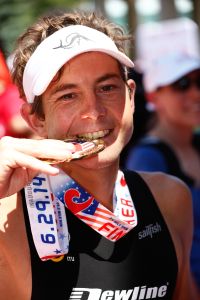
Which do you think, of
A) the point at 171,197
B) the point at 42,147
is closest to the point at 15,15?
the point at 171,197

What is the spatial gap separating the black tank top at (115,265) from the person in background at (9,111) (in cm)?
191

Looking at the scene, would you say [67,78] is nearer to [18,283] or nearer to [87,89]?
[87,89]

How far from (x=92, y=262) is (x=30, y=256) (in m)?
0.24

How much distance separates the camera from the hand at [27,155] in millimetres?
1982

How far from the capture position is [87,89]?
2334 millimetres

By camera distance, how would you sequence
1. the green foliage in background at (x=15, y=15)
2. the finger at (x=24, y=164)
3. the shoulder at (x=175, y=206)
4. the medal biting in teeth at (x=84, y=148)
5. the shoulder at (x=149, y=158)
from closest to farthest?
1. the finger at (x=24, y=164)
2. the medal biting in teeth at (x=84, y=148)
3. the shoulder at (x=175, y=206)
4. the shoulder at (x=149, y=158)
5. the green foliage in background at (x=15, y=15)

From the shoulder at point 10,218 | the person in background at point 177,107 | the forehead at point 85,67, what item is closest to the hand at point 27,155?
the shoulder at point 10,218

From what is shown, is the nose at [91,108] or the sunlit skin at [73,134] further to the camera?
the nose at [91,108]

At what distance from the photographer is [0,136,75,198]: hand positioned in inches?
78.0

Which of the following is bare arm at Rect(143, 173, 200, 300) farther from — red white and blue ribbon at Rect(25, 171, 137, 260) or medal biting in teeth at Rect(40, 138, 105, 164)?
medal biting in teeth at Rect(40, 138, 105, 164)

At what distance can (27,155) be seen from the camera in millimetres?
2010

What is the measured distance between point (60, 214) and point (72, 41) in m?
0.59

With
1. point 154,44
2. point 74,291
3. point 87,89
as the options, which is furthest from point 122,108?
point 154,44

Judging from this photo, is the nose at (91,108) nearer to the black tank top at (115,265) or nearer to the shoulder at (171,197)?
the black tank top at (115,265)
